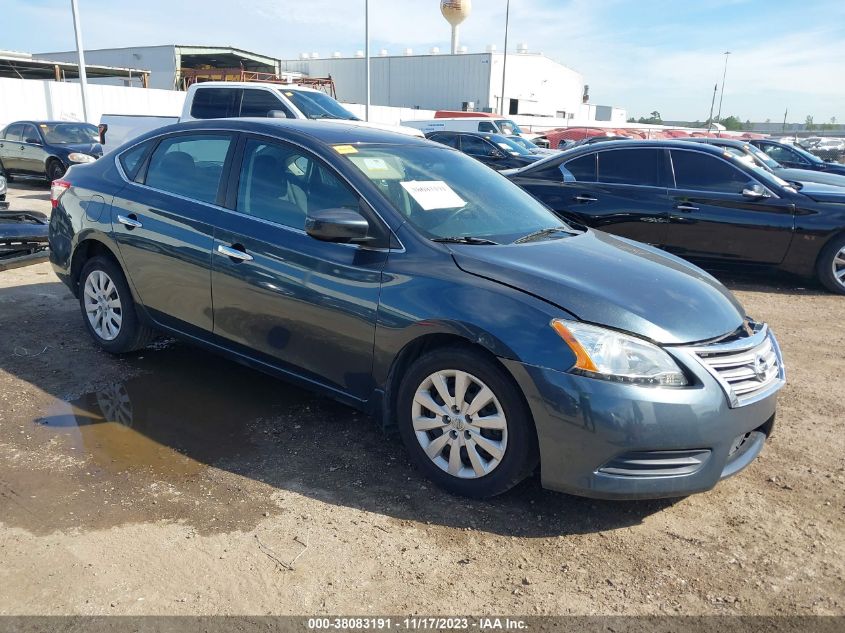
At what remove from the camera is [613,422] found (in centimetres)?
275

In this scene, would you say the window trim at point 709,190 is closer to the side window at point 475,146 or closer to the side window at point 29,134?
the side window at point 475,146

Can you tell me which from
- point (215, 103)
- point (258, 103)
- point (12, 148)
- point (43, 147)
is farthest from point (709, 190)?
point (12, 148)

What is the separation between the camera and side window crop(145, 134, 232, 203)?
13.7 ft

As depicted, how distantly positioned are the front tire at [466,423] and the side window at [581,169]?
5.69m

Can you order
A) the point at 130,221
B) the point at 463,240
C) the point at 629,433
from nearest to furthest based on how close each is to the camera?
the point at 629,433, the point at 463,240, the point at 130,221

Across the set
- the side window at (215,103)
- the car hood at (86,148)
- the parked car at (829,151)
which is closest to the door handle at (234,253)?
the side window at (215,103)

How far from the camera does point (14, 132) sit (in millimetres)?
15555

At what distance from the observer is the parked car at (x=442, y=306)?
284cm

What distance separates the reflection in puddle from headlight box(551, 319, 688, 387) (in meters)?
1.87

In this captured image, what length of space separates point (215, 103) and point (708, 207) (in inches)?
321

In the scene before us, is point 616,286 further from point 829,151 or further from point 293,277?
point 829,151

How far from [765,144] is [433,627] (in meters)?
17.7

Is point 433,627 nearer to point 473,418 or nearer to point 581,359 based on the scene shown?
point 473,418

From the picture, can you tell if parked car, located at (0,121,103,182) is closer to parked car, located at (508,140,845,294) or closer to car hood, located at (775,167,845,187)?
parked car, located at (508,140,845,294)
